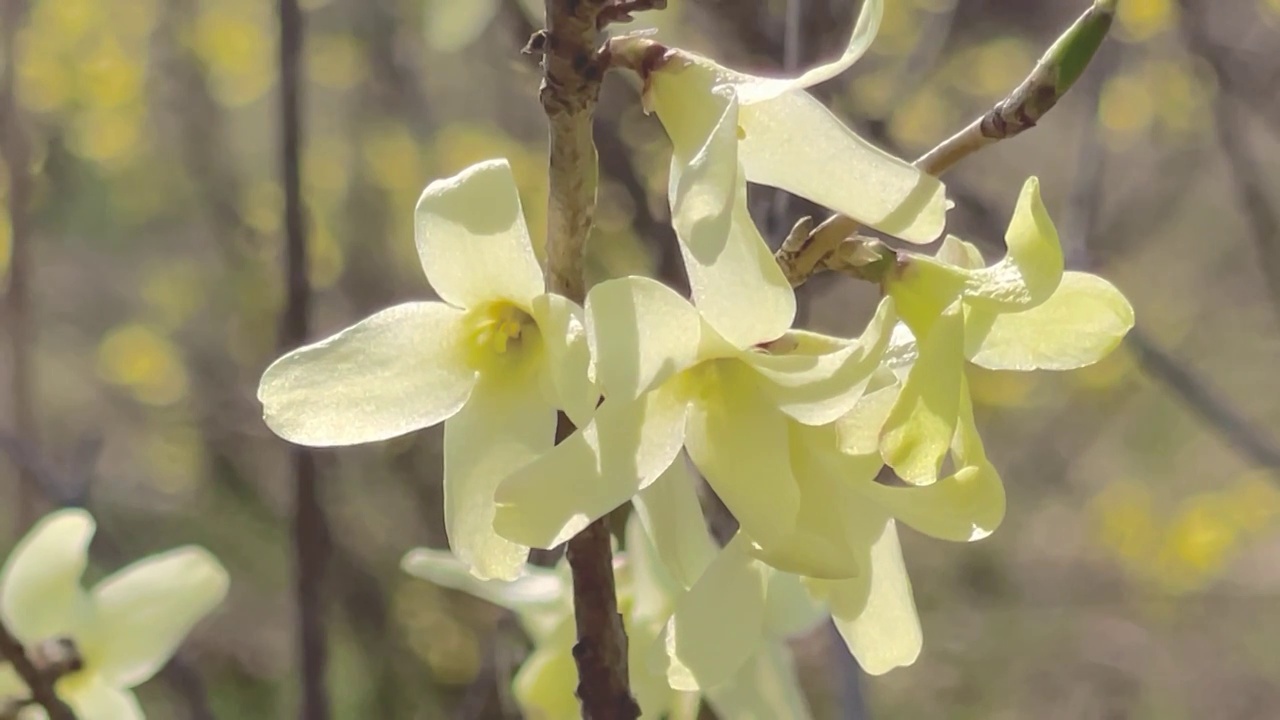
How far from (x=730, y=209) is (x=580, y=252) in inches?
3.8

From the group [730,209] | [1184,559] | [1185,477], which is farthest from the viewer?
[1185,477]

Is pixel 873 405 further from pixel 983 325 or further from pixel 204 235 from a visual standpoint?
pixel 204 235

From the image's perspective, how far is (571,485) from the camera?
46 cm

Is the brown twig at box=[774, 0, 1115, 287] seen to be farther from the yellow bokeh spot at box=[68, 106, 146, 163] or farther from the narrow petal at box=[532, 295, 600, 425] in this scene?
the yellow bokeh spot at box=[68, 106, 146, 163]

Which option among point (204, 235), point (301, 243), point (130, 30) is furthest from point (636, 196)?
point (204, 235)

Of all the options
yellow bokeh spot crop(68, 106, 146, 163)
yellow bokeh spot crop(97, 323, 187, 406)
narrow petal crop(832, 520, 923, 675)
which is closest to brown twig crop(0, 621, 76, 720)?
narrow petal crop(832, 520, 923, 675)

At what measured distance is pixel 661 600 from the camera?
767mm

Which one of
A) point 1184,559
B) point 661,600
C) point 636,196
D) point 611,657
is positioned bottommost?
point 1184,559

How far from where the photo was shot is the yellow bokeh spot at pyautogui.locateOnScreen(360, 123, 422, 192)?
9.25ft

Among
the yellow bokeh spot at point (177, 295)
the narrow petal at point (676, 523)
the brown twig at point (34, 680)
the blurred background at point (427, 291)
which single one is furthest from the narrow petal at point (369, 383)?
the yellow bokeh spot at point (177, 295)

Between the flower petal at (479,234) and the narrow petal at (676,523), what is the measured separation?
0.11m

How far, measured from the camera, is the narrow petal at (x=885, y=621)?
570 mm

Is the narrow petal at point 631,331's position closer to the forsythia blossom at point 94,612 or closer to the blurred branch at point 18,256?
the forsythia blossom at point 94,612

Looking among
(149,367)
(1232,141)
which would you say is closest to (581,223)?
(1232,141)
